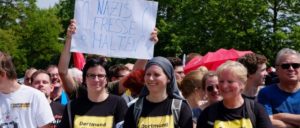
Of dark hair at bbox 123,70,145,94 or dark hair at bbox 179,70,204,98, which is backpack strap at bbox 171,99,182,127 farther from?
dark hair at bbox 179,70,204,98

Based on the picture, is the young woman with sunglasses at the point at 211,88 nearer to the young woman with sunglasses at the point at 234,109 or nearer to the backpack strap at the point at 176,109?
the backpack strap at the point at 176,109

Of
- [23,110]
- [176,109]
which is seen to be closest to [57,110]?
[23,110]

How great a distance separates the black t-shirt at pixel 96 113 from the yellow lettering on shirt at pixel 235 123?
100 cm

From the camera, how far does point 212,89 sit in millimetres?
6164

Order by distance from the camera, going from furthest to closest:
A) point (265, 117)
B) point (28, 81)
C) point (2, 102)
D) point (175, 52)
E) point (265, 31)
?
point (175, 52)
point (265, 31)
point (28, 81)
point (2, 102)
point (265, 117)

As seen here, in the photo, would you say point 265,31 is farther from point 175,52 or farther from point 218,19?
point 175,52

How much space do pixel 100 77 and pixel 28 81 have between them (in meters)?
2.99

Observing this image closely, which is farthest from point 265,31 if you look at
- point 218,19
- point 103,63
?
point 103,63

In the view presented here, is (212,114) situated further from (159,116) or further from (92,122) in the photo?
(92,122)

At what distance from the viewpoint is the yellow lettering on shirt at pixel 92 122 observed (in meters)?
5.55

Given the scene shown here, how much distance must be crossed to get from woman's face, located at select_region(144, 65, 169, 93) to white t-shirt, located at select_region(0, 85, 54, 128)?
3.34 ft

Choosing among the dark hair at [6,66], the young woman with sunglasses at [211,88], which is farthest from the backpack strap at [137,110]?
the dark hair at [6,66]

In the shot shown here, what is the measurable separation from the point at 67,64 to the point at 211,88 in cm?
157

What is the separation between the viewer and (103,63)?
5.79 meters
